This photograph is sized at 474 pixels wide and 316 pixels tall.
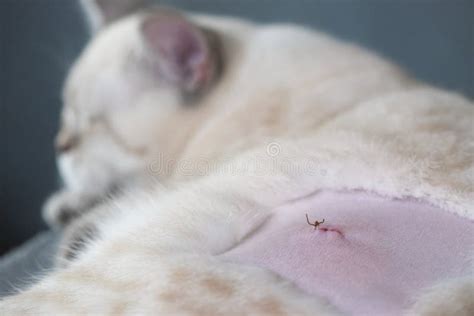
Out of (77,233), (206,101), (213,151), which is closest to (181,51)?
(206,101)

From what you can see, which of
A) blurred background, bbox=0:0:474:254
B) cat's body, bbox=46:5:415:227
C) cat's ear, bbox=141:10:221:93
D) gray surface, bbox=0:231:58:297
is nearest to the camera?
gray surface, bbox=0:231:58:297

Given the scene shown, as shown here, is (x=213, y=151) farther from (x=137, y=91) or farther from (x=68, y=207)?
(x=68, y=207)

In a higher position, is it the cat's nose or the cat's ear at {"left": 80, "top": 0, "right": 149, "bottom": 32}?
the cat's ear at {"left": 80, "top": 0, "right": 149, "bottom": 32}

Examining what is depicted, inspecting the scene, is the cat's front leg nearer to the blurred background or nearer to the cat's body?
the cat's body

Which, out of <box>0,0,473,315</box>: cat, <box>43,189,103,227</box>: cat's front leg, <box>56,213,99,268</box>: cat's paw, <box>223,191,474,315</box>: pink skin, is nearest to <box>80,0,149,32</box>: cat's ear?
<box>0,0,473,315</box>: cat

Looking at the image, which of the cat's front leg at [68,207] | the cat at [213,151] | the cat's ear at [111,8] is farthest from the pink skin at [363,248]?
the cat's ear at [111,8]

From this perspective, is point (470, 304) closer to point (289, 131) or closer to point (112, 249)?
point (112, 249)

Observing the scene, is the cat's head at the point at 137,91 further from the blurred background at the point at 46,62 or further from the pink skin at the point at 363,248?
the blurred background at the point at 46,62
